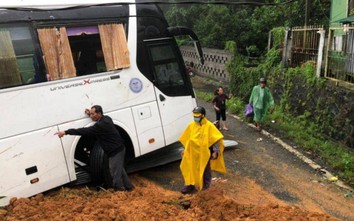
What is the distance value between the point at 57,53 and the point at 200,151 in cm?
282

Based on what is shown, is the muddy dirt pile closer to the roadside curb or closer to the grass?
the roadside curb

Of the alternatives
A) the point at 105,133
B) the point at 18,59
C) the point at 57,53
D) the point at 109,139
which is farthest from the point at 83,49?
the point at 109,139

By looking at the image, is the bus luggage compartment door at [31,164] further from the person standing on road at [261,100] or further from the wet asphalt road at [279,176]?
the person standing on road at [261,100]

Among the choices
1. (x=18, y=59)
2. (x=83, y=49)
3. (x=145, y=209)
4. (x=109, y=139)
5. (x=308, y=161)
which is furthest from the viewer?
(x=308, y=161)

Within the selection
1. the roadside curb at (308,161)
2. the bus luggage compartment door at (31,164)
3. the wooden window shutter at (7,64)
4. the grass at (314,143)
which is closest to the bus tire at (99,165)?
the bus luggage compartment door at (31,164)

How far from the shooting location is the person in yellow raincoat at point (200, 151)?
586 cm

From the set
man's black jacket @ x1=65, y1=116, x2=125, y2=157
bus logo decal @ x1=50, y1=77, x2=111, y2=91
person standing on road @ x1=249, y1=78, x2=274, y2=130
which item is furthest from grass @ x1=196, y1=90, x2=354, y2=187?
bus logo decal @ x1=50, y1=77, x2=111, y2=91

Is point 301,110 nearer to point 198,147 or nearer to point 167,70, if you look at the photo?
point 167,70

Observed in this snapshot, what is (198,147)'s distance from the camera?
19.5 ft

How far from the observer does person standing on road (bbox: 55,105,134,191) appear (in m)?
5.64

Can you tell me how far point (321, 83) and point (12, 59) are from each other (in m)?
7.69

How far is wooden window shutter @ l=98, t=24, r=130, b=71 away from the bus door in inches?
22.7

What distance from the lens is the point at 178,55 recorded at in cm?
738

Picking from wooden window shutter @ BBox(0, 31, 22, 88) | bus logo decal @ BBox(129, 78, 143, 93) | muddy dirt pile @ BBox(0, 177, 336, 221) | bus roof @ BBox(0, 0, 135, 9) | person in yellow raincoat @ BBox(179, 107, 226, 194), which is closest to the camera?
muddy dirt pile @ BBox(0, 177, 336, 221)
